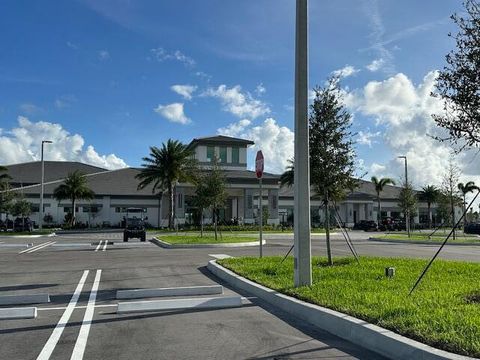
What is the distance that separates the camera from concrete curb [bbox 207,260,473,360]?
563 centimetres

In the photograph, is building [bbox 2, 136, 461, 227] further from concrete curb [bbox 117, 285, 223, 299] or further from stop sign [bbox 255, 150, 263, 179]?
concrete curb [bbox 117, 285, 223, 299]

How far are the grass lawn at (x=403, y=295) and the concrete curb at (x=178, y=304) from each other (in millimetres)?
1147

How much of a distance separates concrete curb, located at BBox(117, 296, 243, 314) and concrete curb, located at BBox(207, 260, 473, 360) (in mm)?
852

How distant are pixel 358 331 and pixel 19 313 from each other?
5.61 metres

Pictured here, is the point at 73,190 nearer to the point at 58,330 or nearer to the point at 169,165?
the point at 169,165

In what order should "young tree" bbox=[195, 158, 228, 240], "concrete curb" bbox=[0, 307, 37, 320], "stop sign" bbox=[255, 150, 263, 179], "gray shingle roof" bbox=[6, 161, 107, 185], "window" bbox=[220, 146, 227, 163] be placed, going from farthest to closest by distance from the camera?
"gray shingle roof" bbox=[6, 161, 107, 185] → "window" bbox=[220, 146, 227, 163] → "young tree" bbox=[195, 158, 228, 240] → "stop sign" bbox=[255, 150, 263, 179] → "concrete curb" bbox=[0, 307, 37, 320]

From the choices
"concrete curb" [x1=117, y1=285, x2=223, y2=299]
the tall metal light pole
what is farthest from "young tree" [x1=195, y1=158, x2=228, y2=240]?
the tall metal light pole

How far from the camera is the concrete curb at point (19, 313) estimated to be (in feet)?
27.6

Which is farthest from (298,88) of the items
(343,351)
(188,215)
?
(188,215)

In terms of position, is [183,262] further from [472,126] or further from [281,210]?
[281,210]

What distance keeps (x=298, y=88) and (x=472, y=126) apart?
3.50 metres

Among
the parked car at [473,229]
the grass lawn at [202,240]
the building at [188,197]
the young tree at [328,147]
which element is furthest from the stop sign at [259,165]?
the parked car at [473,229]

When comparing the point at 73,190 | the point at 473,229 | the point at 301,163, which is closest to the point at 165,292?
the point at 301,163

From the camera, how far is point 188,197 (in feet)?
184
